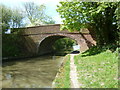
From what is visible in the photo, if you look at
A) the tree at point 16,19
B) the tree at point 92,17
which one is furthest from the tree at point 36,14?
the tree at point 92,17

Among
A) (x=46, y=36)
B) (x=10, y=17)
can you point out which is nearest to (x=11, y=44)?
(x=10, y=17)

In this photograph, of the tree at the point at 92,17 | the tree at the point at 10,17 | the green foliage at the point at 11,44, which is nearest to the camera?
the tree at the point at 92,17

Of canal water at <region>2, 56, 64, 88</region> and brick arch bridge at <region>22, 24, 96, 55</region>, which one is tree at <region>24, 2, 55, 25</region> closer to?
brick arch bridge at <region>22, 24, 96, 55</region>

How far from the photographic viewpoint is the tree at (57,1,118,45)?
33.6 ft

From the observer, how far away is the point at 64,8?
1073cm

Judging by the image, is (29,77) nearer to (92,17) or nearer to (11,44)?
(92,17)

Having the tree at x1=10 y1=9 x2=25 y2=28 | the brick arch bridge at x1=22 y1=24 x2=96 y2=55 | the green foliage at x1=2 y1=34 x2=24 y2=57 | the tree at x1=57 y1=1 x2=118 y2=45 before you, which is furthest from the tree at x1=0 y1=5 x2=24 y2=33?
the tree at x1=57 y1=1 x2=118 y2=45

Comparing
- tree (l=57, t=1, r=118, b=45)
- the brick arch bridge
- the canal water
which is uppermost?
tree (l=57, t=1, r=118, b=45)

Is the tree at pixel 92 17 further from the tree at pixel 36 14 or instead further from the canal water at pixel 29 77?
the tree at pixel 36 14

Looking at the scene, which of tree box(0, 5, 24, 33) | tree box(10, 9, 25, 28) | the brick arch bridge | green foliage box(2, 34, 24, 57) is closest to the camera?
green foliage box(2, 34, 24, 57)

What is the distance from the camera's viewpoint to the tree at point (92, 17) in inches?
403

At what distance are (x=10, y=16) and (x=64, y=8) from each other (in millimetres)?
11071

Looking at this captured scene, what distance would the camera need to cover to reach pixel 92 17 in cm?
1068

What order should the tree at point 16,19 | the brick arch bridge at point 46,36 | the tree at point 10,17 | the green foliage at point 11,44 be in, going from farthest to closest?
the tree at point 16,19, the tree at point 10,17, the brick arch bridge at point 46,36, the green foliage at point 11,44
